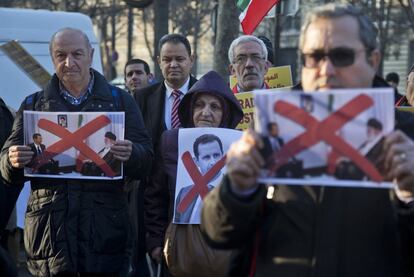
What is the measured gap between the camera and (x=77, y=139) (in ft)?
16.6

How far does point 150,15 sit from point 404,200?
39.6m

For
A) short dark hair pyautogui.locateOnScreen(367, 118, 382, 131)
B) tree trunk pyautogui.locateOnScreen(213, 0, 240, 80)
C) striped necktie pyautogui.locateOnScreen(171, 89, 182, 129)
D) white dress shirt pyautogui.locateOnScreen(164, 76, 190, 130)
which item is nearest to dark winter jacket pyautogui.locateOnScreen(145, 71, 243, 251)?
striped necktie pyautogui.locateOnScreen(171, 89, 182, 129)

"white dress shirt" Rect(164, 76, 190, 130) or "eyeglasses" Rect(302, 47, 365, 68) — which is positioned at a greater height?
"eyeglasses" Rect(302, 47, 365, 68)

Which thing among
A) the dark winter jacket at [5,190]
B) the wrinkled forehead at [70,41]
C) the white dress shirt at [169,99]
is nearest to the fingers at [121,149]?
the wrinkled forehead at [70,41]

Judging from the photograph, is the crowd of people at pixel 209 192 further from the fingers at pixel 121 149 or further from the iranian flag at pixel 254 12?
the iranian flag at pixel 254 12

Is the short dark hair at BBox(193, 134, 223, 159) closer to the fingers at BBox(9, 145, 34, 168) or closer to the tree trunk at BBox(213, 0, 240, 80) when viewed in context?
the fingers at BBox(9, 145, 34, 168)

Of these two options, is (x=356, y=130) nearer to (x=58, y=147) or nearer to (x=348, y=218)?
(x=348, y=218)

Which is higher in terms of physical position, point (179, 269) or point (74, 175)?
point (74, 175)

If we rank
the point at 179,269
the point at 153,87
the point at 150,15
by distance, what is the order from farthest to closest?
the point at 150,15 < the point at 153,87 < the point at 179,269

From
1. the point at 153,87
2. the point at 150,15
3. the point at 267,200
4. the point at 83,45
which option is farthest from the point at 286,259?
the point at 150,15

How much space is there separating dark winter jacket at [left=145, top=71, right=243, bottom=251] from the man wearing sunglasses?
2482 millimetres

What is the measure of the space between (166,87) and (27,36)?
188 inches

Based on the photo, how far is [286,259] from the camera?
2900 millimetres

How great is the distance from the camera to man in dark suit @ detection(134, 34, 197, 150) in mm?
6617
